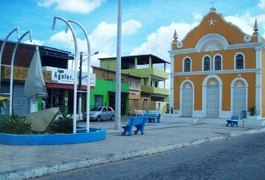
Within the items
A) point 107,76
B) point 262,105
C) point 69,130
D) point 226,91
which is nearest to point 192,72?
point 226,91

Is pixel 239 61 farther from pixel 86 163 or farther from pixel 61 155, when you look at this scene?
pixel 86 163

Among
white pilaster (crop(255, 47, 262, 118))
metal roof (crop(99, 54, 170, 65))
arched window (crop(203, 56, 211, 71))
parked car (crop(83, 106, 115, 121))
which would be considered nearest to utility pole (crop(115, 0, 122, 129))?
parked car (crop(83, 106, 115, 121))

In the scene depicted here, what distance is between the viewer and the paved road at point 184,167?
29.7 ft

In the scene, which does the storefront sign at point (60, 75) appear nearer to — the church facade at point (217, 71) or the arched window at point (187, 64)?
the church facade at point (217, 71)

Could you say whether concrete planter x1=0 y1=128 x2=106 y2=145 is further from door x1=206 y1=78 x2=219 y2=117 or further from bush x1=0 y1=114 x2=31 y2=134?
door x1=206 y1=78 x2=219 y2=117

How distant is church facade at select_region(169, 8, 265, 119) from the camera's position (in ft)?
131

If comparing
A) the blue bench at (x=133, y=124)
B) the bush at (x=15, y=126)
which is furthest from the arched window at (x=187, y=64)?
the bush at (x=15, y=126)

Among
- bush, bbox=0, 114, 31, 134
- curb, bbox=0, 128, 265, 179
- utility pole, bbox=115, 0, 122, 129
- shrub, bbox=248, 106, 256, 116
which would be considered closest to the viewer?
curb, bbox=0, 128, 265, 179

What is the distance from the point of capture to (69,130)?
15539 mm

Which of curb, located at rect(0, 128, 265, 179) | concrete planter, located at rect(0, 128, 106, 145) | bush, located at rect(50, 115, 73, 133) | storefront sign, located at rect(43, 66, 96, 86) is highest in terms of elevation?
storefront sign, located at rect(43, 66, 96, 86)

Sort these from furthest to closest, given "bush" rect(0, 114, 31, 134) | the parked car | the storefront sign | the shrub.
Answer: the shrub → the parked car → the storefront sign → "bush" rect(0, 114, 31, 134)

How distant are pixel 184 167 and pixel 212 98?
33.0 metres

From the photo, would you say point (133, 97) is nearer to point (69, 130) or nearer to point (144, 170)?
point (69, 130)

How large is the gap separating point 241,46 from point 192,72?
597 centimetres
